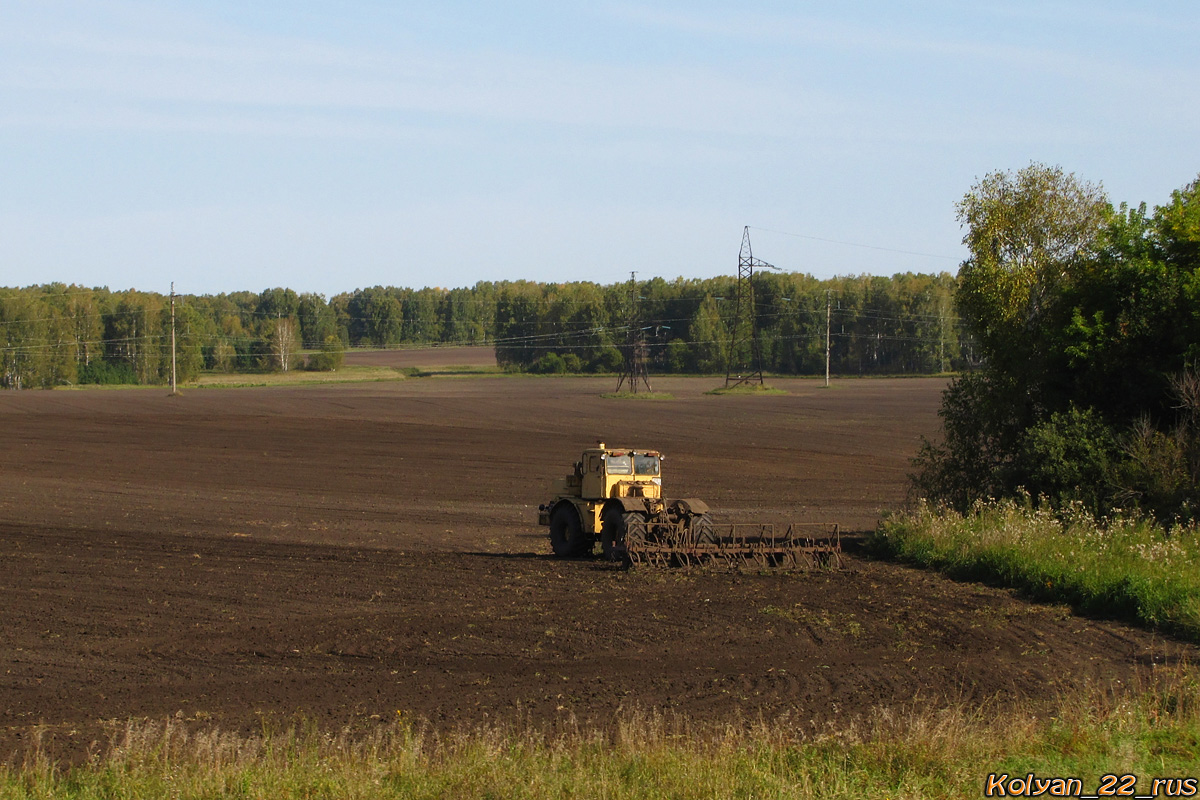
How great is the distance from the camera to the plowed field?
11648 mm

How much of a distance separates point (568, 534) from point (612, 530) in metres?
1.41

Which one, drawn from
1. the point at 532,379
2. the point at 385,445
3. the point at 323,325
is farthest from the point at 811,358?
the point at 385,445

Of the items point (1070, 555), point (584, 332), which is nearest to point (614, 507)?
point (1070, 555)

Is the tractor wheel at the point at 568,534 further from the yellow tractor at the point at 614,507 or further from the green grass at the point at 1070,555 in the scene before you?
the green grass at the point at 1070,555

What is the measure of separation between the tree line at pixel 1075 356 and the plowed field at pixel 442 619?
4231 mm

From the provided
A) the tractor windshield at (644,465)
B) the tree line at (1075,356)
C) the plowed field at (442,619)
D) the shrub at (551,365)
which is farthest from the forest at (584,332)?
the tractor windshield at (644,465)

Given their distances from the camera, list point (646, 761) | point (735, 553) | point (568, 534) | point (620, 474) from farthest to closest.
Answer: point (568, 534), point (620, 474), point (735, 553), point (646, 761)

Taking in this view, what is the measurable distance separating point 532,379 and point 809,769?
120 m

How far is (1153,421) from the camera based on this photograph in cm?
2228

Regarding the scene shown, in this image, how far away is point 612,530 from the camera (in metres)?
21.7

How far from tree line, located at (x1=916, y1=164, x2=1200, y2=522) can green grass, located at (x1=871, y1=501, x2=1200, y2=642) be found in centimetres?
103

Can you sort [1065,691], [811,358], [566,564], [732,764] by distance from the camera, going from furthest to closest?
[811,358]
[566,564]
[1065,691]
[732,764]

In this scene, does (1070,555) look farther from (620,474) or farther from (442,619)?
(442,619)

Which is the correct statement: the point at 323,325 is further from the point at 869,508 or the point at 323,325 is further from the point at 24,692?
the point at 24,692
